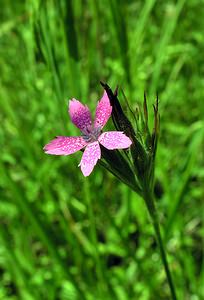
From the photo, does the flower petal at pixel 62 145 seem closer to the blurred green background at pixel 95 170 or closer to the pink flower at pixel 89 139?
the pink flower at pixel 89 139

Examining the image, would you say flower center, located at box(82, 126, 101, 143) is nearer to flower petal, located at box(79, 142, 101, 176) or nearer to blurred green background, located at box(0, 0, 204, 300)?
flower petal, located at box(79, 142, 101, 176)

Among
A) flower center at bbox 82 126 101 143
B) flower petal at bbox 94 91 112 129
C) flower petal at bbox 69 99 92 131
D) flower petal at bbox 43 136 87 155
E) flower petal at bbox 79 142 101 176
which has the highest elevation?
flower petal at bbox 69 99 92 131

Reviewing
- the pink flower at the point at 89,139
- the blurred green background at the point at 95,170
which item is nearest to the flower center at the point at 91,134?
the pink flower at the point at 89,139

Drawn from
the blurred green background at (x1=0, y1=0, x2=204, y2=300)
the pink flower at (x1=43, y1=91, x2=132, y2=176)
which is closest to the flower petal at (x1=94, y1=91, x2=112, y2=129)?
the pink flower at (x1=43, y1=91, x2=132, y2=176)

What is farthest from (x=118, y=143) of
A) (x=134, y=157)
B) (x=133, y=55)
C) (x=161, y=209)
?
(x=161, y=209)

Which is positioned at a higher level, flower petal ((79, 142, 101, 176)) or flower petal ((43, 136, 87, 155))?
flower petal ((43, 136, 87, 155))

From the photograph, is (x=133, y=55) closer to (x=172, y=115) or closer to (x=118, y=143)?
(x=172, y=115)
